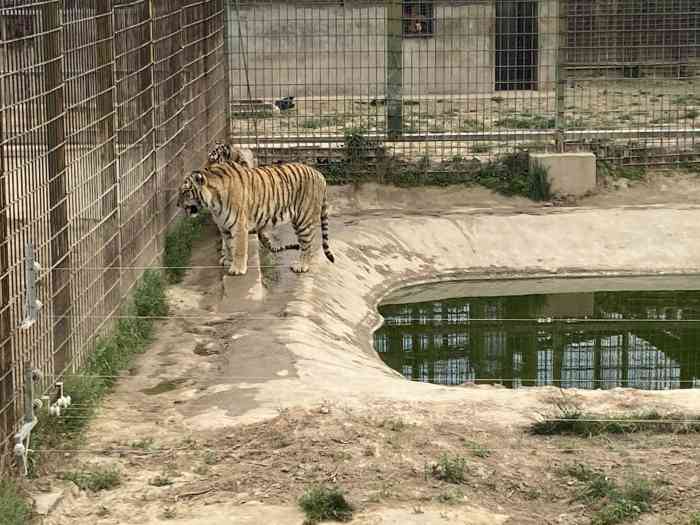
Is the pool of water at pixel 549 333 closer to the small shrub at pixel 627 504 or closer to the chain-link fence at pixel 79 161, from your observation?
the chain-link fence at pixel 79 161

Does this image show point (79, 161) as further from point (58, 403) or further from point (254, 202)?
point (254, 202)

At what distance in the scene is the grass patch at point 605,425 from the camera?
7547 millimetres

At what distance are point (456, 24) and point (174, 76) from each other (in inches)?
432

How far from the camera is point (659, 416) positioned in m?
7.70

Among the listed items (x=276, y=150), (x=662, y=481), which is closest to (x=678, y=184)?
(x=276, y=150)

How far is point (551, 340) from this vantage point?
11766 mm

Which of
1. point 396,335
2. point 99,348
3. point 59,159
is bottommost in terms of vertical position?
point 396,335

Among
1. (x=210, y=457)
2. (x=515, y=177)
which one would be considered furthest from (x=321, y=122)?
(x=210, y=457)

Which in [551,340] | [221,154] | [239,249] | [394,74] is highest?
[394,74]

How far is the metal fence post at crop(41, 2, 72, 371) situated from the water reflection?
11.5ft

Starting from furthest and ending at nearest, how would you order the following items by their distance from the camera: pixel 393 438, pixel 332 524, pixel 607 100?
pixel 607 100 < pixel 393 438 < pixel 332 524

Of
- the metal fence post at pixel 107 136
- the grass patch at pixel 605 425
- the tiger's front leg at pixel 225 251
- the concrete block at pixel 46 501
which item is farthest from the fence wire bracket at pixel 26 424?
the tiger's front leg at pixel 225 251

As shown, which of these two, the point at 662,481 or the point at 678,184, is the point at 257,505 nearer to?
the point at 662,481

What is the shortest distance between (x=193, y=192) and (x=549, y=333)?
3.32 m
